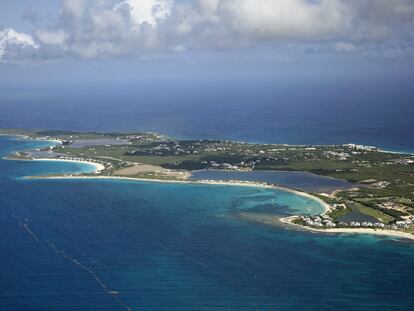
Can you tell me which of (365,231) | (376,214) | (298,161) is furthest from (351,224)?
(298,161)

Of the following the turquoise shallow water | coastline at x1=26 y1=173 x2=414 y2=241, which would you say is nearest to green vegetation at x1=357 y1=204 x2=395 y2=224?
coastline at x1=26 y1=173 x2=414 y2=241

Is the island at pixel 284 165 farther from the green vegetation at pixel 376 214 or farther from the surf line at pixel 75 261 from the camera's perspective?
the surf line at pixel 75 261

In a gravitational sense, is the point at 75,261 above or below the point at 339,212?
below

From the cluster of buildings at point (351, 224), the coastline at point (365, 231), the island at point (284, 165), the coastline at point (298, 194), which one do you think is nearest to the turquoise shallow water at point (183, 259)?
the coastline at point (365, 231)

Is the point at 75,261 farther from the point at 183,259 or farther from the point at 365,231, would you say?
the point at 365,231

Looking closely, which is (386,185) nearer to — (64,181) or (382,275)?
(382,275)

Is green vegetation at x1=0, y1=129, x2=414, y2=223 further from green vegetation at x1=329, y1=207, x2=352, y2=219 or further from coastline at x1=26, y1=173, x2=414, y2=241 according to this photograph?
coastline at x1=26, y1=173, x2=414, y2=241
